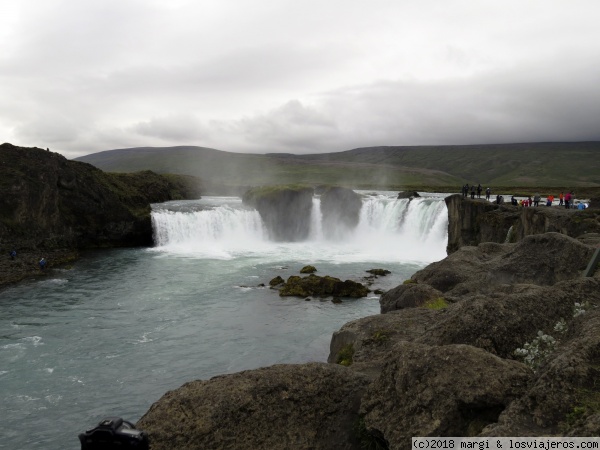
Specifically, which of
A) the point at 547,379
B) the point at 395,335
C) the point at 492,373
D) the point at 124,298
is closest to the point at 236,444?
the point at 492,373

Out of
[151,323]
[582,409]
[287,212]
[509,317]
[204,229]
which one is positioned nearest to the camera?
[582,409]

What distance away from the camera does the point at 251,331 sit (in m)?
27.2

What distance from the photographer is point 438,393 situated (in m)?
6.66

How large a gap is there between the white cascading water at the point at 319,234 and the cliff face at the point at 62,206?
4611mm

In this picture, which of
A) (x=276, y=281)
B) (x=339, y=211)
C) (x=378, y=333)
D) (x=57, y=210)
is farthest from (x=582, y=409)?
(x=339, y=211)

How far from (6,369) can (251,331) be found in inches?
495

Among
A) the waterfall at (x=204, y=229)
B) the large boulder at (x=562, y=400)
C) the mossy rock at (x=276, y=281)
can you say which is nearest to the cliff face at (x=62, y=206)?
the waterfall at (x=204, y=229)

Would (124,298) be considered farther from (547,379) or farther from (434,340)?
(547,379)

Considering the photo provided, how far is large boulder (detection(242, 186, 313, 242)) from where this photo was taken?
7106cm

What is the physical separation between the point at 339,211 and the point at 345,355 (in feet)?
185

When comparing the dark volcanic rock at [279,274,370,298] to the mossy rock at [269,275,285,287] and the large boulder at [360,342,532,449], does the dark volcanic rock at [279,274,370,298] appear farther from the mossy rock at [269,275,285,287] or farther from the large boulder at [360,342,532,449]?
the large boulder at [360,342,532,449]

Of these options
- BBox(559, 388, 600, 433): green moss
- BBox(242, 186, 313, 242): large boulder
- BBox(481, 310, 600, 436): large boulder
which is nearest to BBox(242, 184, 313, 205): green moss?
BBox(242, 186, 313, 242): large boulder

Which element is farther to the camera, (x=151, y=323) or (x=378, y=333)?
(x=151, y=323)

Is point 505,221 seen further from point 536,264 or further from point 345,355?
point 345,355
